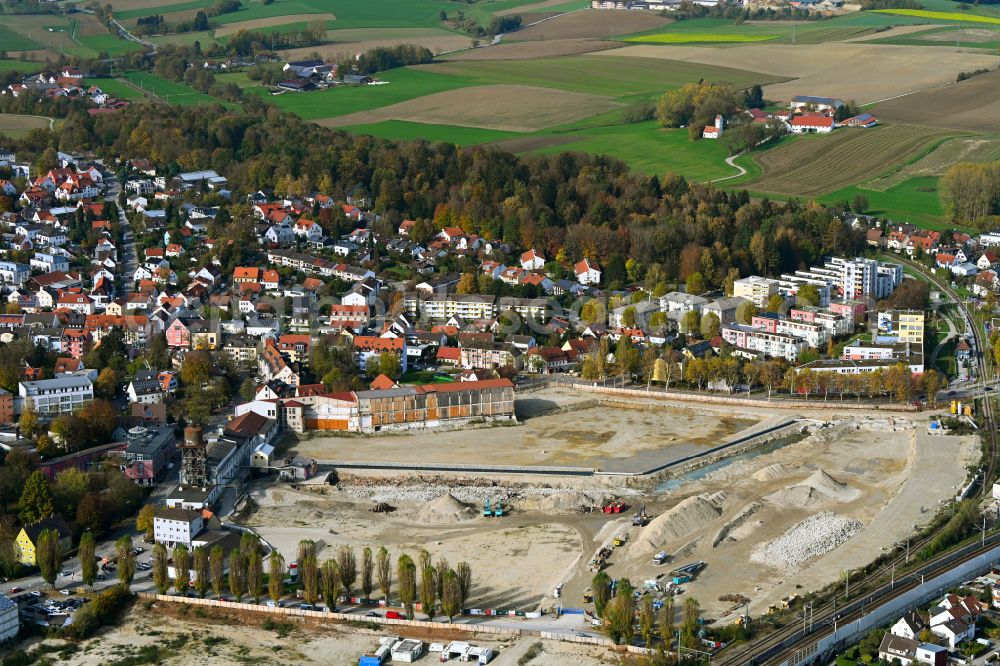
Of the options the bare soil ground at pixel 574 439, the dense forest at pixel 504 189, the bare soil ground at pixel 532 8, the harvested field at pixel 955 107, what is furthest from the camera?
the bare soil ground at pixel 532 8

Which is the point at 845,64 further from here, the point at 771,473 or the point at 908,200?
the point at 771,473

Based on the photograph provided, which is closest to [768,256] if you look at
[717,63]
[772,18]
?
[717,63]

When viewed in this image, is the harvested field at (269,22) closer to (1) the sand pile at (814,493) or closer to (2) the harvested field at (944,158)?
(2) the harvested field at (944,158)

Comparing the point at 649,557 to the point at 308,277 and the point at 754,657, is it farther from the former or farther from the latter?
the point at 308,277

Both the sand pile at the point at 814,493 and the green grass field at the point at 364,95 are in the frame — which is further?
the green grass field at the point at 364,95

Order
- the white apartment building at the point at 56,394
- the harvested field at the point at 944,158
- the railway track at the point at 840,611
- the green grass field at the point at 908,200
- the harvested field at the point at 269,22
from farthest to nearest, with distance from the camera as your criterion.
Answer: the harvested field at the point at 269,22 < the harvested field at the point at 944,158 < the green grass field at the point at 908,200 < the white apartment building at the point at 56,394 < the railway track at the point at 840,611

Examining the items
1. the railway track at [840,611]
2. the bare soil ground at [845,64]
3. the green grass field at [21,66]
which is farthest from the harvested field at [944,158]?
the green grass field at [21,66]

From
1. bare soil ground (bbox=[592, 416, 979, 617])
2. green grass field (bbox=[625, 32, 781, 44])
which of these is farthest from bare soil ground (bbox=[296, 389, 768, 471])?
green grass field (bbox=[625, 32, 781, 44])
